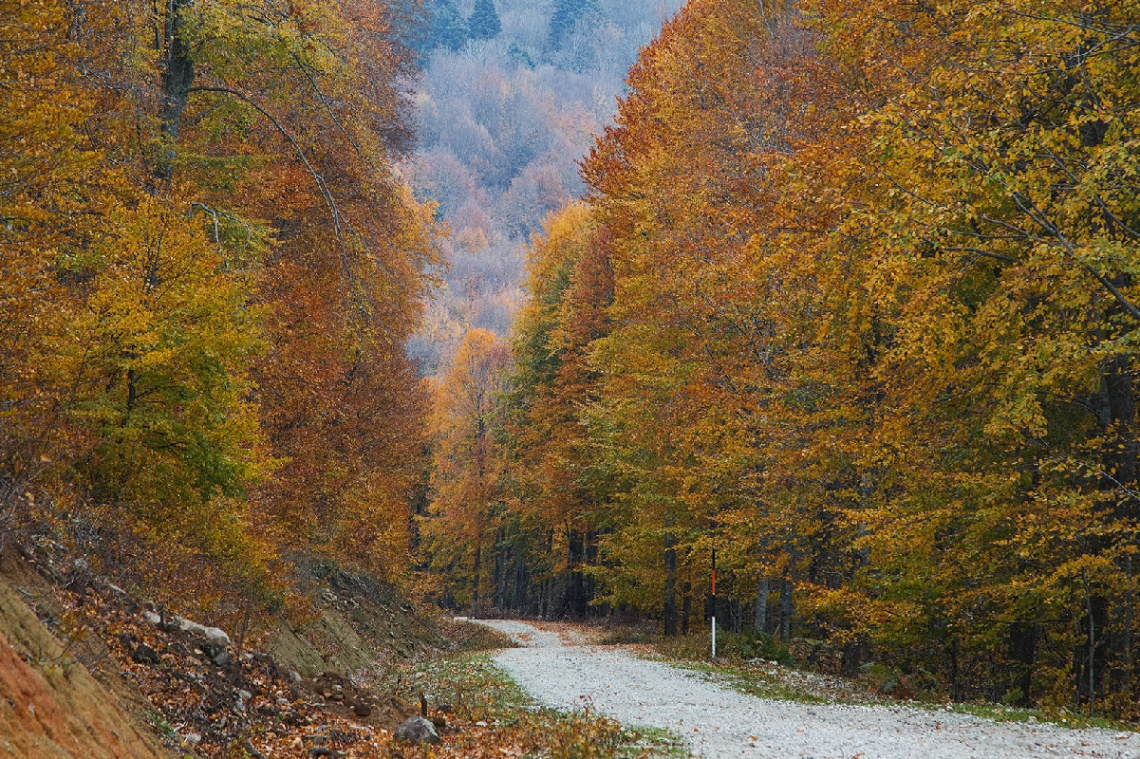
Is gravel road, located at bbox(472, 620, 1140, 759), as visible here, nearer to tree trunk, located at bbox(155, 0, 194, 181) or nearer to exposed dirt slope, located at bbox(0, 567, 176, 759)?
exposed dirt slope, located at bbox(0, 567, 176, 759)

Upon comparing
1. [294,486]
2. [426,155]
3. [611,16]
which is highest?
[611,16]

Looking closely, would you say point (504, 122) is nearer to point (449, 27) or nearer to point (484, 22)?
point (449, 27)

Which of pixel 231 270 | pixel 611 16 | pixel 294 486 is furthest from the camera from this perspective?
pixel 611 16

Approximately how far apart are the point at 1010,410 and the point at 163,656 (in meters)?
9.23

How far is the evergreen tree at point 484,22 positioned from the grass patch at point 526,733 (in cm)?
19328

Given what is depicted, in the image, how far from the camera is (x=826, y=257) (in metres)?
11.7

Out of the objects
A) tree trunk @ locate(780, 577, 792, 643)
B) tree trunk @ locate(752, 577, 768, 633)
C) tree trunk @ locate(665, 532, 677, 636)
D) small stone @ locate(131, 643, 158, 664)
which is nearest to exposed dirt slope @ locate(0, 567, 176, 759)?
small stone @ locate(131, 643, 158, 664)

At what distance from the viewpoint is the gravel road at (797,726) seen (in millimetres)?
7844

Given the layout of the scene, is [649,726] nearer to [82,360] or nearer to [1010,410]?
[1010,410]

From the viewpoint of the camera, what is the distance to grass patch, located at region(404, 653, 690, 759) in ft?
24.1

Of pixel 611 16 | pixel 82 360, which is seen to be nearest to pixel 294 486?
pixel 82 360

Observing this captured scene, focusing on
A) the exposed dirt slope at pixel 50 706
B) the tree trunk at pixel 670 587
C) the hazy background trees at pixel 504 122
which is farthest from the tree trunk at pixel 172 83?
the hazy background trees at pixel 504 122

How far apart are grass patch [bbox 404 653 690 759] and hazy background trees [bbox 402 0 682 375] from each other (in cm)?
7127

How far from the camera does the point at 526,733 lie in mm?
8375
